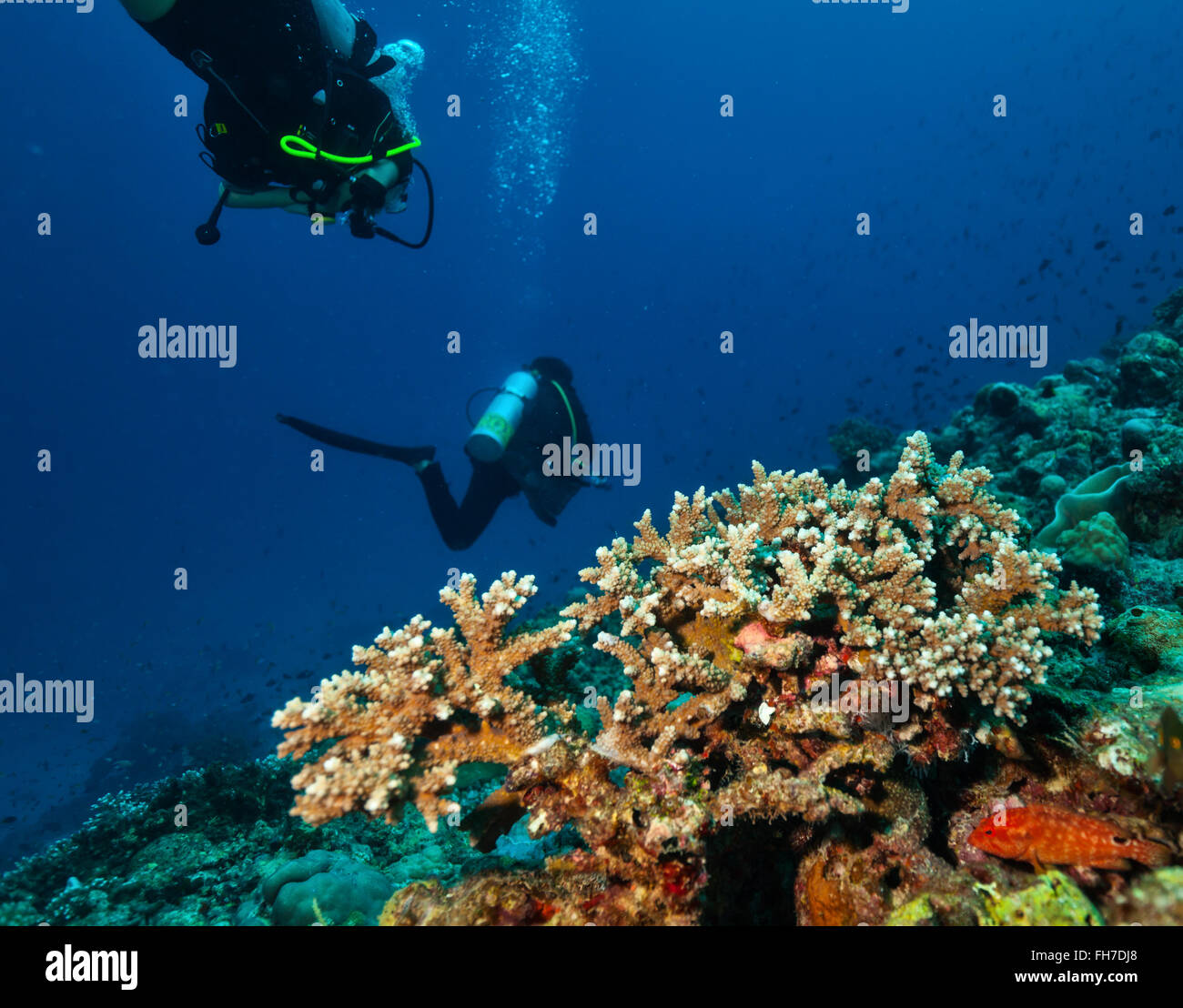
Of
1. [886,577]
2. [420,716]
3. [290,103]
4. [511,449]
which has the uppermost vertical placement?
[290,103]

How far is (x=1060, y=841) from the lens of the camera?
2162mm

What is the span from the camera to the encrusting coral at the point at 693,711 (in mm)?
2312

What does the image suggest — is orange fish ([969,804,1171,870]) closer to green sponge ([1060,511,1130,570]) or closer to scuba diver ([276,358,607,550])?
green sponge ([1060,511,1130,570])

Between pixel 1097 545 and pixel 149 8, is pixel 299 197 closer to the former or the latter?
pixel 149 8

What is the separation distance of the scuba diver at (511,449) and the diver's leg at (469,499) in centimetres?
2

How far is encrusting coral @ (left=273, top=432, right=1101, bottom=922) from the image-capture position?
2.31 metres

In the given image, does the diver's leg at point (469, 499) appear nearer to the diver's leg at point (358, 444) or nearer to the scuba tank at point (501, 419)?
the diver's leg at point (358, 444)

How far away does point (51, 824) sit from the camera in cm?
1825

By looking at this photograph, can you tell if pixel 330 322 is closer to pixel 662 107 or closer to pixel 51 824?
pixel 662 107

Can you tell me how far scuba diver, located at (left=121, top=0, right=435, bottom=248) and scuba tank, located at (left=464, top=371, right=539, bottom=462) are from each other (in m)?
3.53

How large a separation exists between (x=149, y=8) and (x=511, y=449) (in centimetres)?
660
